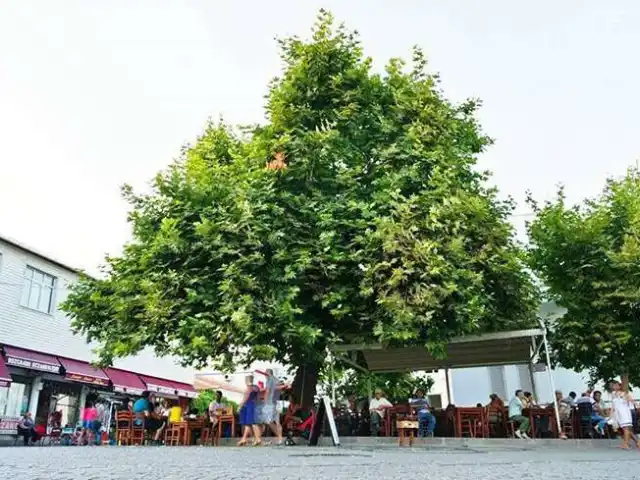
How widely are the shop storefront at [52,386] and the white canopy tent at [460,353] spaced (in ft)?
20.4

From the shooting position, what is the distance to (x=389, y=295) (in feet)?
45.3

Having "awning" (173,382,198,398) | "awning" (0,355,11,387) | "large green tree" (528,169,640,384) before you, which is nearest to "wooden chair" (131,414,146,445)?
"awning" (0,355,11,387)

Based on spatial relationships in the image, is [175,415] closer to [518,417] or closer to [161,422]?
[161,422]

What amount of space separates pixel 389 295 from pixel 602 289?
248 inches

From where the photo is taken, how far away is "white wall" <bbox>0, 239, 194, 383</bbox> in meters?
22.4

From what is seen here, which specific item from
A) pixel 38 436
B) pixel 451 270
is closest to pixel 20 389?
pixel 38 436

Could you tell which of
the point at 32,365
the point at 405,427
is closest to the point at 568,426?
the point at 405,427

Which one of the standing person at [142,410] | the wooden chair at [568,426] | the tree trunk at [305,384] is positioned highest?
the tree trunk at [305,384]

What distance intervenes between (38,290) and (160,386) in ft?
29.6

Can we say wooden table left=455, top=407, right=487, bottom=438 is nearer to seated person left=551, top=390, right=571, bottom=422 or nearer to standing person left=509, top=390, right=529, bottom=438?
standing person left=509, top=390, right=529, bottom=438

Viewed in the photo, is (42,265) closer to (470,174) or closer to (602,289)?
(470,174)

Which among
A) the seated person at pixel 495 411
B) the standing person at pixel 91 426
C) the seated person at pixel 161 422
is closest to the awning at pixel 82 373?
the standing person at pixel 91 426

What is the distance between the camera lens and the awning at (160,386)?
98.5 ft

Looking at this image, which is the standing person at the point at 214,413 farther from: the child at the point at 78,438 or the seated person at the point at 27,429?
the child at the point at 78,438
